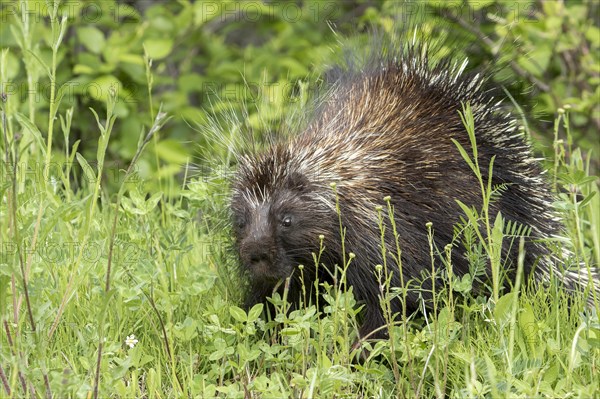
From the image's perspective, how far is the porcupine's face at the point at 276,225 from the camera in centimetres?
261

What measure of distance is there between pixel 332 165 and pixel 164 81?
2490 millimetres

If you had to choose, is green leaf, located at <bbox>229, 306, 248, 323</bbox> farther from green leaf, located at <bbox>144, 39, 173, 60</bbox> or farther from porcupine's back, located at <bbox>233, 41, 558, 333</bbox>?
green leaf, located at <bbox>144, 39, 173, 60</bbox>

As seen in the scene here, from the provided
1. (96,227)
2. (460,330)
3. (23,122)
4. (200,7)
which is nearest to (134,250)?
(96,227)

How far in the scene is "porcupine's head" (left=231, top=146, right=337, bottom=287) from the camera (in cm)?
262

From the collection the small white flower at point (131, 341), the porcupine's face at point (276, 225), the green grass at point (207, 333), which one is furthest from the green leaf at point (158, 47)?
the small white flower at point (131, 341)

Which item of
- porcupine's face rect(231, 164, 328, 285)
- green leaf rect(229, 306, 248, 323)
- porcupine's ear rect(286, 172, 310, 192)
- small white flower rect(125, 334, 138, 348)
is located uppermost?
porcupine's ear rect(286, 172, 310, 192)

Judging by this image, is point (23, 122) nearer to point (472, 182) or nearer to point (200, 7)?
point (472, 182)

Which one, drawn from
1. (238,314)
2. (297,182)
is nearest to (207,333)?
(238,314)

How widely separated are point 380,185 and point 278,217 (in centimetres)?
34

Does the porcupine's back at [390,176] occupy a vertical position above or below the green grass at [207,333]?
above

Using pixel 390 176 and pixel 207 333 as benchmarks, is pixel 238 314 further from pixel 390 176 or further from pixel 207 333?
pixel 390 176

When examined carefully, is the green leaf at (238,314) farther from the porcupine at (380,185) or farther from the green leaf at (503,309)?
the green leaf at (503,309)

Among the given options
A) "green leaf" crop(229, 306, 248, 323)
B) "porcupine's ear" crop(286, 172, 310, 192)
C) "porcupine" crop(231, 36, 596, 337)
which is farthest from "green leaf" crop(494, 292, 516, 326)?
"porcupine's ear" crop(286, 172, 310, 192)

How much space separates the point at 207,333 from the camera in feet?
8.02
